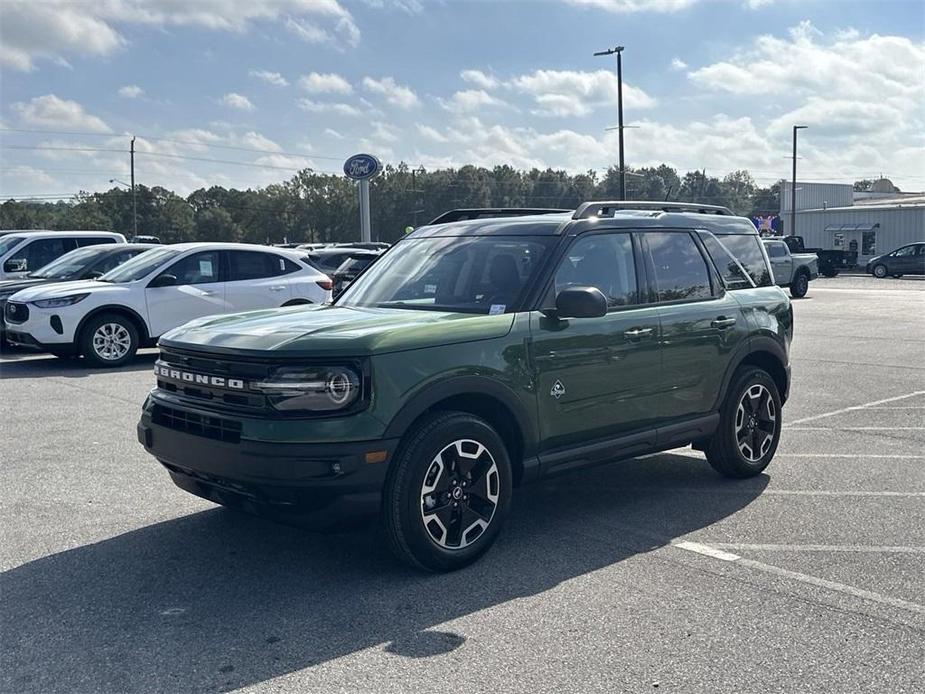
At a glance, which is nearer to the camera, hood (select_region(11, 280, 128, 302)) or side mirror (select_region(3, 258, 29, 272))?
hood (select_region(11, 280, 128, 302))

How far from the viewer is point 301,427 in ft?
14.3

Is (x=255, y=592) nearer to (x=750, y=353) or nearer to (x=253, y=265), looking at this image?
(x=750, y=353)

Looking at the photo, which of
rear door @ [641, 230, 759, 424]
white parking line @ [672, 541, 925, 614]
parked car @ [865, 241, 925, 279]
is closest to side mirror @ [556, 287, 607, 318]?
rear door @ [641, 230, 759, 424]

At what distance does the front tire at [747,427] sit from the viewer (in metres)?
6.52

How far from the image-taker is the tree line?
92812mm

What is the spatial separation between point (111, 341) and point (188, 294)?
3.95ft

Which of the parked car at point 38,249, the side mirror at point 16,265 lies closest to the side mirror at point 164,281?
the parked car at point 38,249

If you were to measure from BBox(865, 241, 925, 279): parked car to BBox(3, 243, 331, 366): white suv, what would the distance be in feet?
119

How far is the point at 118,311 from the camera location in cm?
1262

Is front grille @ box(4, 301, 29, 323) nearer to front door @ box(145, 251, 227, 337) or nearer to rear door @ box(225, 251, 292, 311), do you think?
front door @ box(145, 251, 227, 337)

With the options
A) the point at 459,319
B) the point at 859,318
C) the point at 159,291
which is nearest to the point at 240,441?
the point at 459,319

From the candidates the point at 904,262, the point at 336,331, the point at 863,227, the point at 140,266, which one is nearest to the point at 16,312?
the point at 140,266

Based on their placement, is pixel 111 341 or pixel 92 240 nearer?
pixel 111 341

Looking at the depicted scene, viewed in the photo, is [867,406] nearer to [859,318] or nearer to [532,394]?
[532,394]
